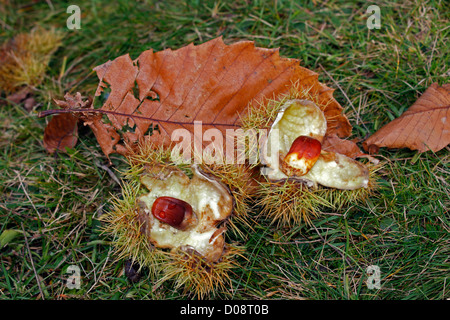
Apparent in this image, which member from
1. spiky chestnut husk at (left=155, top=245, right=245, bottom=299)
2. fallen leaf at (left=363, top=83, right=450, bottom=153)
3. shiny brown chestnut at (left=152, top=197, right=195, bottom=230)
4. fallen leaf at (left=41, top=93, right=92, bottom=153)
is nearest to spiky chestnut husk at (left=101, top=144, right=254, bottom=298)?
spiky chestnut husk at (left=155, top=245, right=245, bottom=299)

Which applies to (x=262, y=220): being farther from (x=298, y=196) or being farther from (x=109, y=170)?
(x=109, y=170)

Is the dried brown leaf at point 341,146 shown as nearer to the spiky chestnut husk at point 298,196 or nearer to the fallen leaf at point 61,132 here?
the spiky chestnut husk at point 298,196

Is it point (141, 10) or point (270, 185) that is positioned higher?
point (141, 10)

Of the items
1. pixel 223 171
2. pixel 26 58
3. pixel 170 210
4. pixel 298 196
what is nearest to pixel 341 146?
pixel 298 196

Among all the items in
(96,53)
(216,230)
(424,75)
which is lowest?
(216,230)

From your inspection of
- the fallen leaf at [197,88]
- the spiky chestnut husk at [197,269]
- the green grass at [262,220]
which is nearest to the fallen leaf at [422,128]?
the green grass at [262,220]

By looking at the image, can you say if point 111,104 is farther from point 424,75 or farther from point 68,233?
point 424,75
